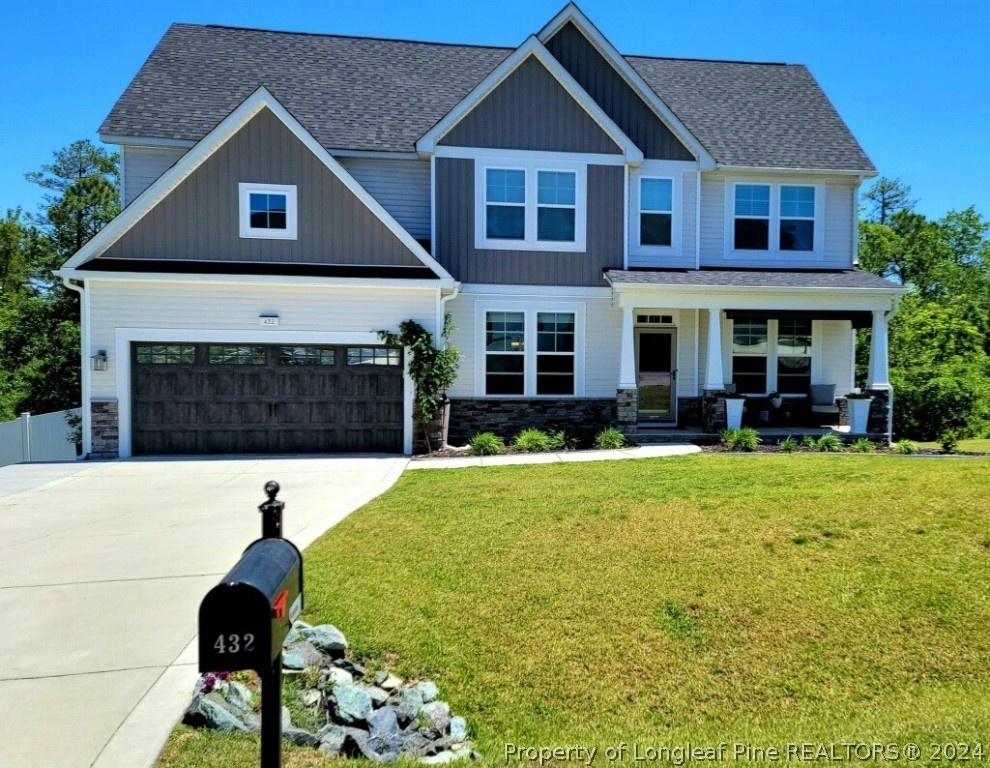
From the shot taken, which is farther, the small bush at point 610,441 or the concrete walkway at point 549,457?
the small bush at point 610,441

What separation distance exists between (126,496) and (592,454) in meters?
7.78

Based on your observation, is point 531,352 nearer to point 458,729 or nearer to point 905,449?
point 905,449

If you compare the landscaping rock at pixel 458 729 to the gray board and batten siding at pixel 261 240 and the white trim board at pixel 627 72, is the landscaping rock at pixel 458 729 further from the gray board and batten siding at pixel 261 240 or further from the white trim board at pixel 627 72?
the white trim board at pixel 627 72

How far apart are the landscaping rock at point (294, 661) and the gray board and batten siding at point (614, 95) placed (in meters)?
14.0

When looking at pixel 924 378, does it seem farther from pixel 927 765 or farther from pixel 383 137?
pixel 927 765

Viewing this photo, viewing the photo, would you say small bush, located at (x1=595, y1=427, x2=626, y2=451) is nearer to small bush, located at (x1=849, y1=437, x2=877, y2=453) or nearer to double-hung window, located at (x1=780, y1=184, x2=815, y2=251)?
small bush, located at (x1=849, y1=437, x2=877, y2=453)

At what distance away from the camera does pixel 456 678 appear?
13.8 feet

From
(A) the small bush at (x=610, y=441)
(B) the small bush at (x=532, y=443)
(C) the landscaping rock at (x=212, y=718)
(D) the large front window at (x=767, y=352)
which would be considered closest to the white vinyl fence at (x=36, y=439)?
(B) the small bush at (x=532, y=443)

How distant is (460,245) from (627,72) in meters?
5.85

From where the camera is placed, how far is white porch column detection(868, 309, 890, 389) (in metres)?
14.2

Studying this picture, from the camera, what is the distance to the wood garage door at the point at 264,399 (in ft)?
41.1

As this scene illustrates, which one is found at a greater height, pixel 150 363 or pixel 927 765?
pixel 150 363

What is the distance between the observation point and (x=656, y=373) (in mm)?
15516

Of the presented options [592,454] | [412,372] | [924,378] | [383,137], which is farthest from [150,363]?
[924,378]
